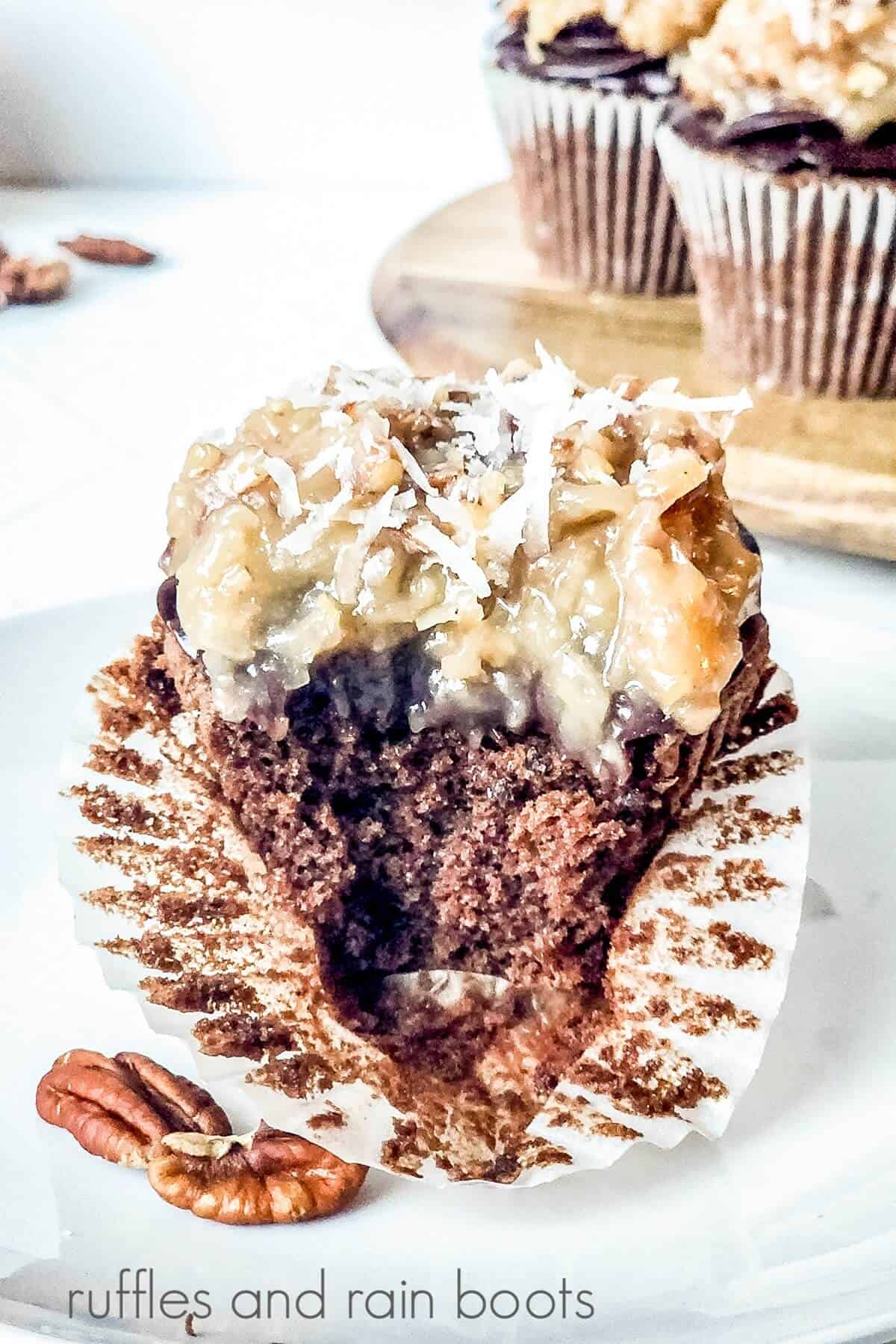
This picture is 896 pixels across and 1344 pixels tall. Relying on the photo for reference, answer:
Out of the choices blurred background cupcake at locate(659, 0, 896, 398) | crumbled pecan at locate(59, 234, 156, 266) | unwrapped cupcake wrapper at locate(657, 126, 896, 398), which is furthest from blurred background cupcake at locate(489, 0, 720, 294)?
crumbled pecan at locate(59, 234, 156, 266)

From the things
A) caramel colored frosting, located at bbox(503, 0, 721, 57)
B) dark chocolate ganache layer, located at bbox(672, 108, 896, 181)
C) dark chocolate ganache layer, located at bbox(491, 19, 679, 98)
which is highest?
caramel colored frosting, located at bbox(503, 0, 721, 57)

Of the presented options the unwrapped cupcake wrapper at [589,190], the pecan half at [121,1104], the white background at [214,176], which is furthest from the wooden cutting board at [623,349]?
the pecan half at [121,1104]

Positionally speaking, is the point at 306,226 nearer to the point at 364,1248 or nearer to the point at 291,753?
the point at 291,753

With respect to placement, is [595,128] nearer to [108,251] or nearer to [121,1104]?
[108,251]

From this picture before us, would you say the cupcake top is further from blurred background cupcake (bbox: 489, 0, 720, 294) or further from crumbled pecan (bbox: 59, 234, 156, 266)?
crumbled pecan (bbox: 59, 234, 156, 266)

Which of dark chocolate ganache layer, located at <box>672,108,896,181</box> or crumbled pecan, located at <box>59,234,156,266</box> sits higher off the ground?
dark chocolate ganache layer, located at <box>672,108,896,181</box>

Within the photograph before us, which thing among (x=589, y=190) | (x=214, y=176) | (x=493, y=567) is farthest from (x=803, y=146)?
(x=214, y=176)

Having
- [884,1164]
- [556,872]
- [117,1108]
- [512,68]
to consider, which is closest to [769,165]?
[512,68]
